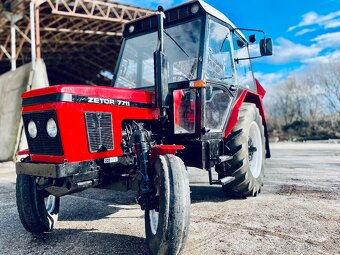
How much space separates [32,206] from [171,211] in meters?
1.52

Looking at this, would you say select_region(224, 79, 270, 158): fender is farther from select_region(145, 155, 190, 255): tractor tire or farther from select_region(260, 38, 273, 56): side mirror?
select_region(145, 155, 190, 255): tractor tire

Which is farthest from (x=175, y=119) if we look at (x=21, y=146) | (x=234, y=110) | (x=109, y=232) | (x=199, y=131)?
(x=21, y=146)

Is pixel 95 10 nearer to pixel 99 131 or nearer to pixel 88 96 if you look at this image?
pixel 88 96

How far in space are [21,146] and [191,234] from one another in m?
8.28

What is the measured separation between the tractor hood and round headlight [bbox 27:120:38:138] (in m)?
0.18

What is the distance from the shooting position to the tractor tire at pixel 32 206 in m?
3.08

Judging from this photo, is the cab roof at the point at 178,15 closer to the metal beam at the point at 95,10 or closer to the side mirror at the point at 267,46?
the side mirror at the point at 267,46

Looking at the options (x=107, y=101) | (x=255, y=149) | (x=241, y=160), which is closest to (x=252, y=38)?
(x=255, y=149)

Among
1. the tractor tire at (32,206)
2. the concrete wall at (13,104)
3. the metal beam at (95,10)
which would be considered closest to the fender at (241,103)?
the tractor tire at (32,206)

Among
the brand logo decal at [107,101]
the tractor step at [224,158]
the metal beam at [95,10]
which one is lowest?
the tractor step at [224,158]

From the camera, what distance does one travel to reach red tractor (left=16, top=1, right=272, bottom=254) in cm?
260

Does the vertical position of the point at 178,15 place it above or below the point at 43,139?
above

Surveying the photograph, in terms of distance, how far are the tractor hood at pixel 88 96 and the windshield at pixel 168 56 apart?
0.61 metres

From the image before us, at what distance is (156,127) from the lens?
3.48m
